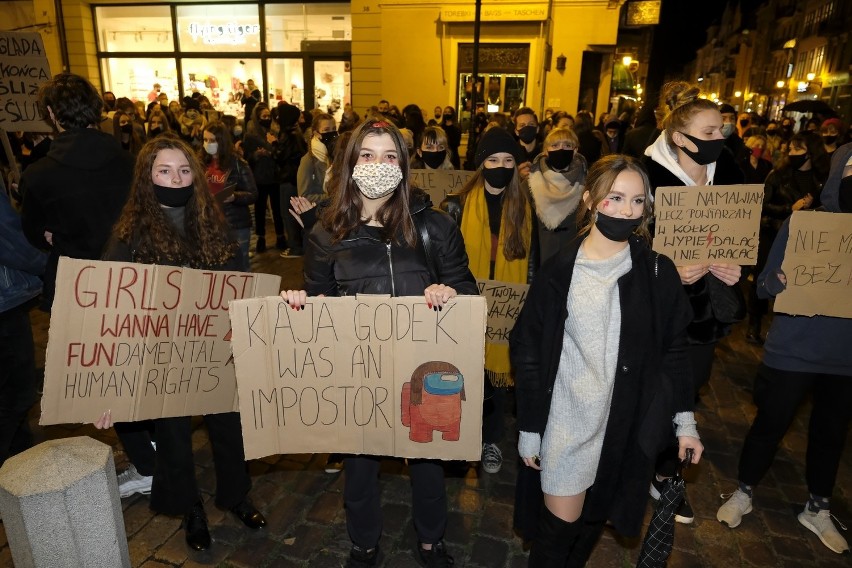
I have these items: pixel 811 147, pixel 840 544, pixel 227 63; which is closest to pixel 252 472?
pixel 840 544

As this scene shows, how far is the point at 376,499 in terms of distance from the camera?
9.72 feet

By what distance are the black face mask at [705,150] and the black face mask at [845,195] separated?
65 centimetres

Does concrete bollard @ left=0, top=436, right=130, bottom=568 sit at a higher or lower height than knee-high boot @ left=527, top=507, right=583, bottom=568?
higher

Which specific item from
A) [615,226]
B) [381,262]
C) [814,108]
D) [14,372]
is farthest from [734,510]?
[814,108]

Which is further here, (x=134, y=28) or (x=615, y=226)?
(x=134, y=28)

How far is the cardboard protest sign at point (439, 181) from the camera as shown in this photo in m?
5.64

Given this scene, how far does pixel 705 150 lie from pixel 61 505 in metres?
3.32

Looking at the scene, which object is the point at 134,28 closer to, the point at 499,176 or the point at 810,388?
the point at 499,176

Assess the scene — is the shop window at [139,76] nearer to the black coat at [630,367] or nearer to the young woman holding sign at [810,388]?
the black coat at [630,367]

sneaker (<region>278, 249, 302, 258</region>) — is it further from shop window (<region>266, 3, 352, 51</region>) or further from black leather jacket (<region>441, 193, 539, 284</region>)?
shop window (<region>266, 3, 352, 51</region>)

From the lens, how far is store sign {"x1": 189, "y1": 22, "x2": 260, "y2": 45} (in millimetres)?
17047

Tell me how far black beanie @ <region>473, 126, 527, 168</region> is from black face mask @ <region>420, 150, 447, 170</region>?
6.44ft

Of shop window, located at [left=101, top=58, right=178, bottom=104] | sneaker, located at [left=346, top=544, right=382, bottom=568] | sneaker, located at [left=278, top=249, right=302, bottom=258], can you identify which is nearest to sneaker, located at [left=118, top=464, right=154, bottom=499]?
sneaker, located at [left=346, top=544, right=382, bottom=568]

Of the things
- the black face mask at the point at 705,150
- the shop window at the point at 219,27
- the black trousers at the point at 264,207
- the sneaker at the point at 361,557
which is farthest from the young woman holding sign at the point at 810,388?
the shop window at the point at 219,27
